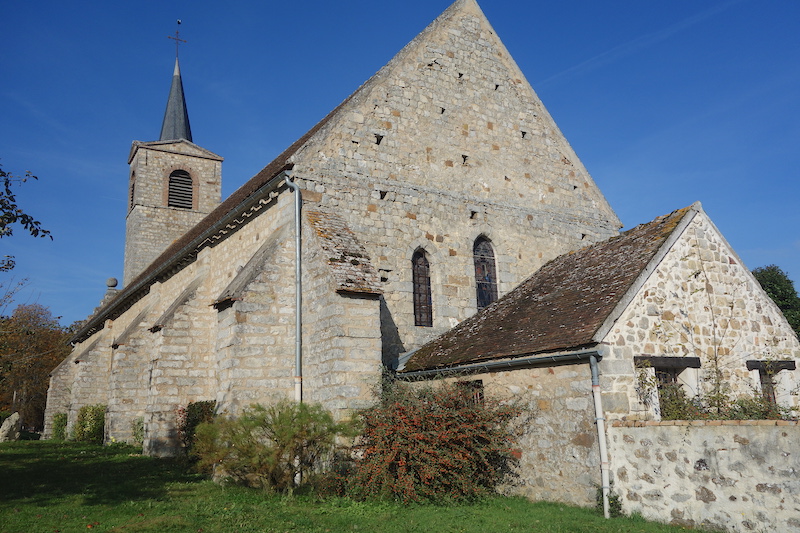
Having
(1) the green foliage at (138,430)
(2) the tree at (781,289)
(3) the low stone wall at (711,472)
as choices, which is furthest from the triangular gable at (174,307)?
(2) the tree at (781,289)

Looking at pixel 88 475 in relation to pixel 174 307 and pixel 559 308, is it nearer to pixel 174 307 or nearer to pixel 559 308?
pixel 174 307

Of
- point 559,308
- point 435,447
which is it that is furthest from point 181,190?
point 435,447

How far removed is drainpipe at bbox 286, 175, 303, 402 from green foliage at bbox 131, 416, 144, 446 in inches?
328

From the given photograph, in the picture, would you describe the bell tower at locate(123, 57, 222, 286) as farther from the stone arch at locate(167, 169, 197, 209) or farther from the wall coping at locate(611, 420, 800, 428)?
the wall coping at locate(611, 420, 800, 428)

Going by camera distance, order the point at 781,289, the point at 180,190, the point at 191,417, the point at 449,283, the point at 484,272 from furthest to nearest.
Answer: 1. the point at 180,190
2. the point at 781,289
3. the point at 484,272
4. the point at 449,283
5. the point at 191,417

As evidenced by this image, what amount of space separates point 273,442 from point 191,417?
200 inches

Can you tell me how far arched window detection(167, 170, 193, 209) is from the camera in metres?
30.2

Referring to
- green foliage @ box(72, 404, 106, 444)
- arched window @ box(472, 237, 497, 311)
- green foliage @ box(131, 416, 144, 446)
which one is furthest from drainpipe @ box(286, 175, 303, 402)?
green foliage @ box(72, 404, 106, 444)

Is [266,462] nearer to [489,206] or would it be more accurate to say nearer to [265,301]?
[265,301]

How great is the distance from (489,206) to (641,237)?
4686 mm

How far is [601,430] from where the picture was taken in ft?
26.6

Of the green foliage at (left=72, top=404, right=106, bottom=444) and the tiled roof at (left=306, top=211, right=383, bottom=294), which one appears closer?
the tiled roof at (left=306, top=211, right=383, bottom=294)

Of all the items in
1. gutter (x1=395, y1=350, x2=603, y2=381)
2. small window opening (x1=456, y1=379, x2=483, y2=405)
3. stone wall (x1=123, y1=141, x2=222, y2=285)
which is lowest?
small window opening (x1=456, y1=379, x2=483, y2=405)

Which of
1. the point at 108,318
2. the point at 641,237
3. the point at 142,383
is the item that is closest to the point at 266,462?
the point at 641,237
